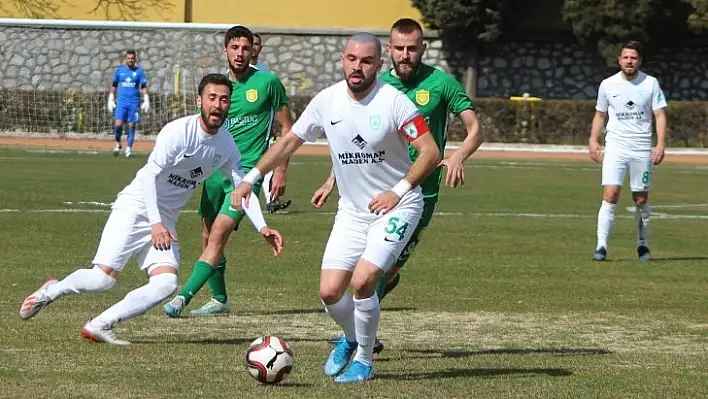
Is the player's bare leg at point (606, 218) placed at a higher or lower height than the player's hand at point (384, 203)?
lower

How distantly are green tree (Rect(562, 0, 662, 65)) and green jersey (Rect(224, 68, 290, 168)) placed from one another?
28.7 meters

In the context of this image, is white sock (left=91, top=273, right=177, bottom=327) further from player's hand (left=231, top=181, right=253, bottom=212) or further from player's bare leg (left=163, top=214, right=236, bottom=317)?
player's bare leg (left=163, top=214, right=236, bottom=317)

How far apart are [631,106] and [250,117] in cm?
510

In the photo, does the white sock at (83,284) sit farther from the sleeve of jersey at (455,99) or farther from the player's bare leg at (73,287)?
the sleeve of jersey at (455,99)

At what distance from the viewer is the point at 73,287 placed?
8734 millimetres

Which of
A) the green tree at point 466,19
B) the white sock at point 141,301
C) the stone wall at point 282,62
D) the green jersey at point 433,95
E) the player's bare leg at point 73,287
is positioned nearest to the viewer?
the white sock at point 141,301

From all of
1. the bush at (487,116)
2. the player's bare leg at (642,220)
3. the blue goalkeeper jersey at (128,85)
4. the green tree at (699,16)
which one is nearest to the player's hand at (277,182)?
the player's bare leg at (642,220)

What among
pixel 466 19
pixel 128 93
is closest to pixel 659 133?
pixel 128 93

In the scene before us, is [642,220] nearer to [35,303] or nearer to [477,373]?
[477,373]

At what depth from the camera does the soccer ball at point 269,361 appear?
24.5ft

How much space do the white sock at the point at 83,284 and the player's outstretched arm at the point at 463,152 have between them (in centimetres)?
221

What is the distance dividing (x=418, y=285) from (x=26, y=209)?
7266 mm

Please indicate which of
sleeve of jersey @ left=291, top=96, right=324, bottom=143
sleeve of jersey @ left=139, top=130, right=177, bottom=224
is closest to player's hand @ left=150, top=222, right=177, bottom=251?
sleeve of jersey @ left=139, top=130, right=177, bottom=224

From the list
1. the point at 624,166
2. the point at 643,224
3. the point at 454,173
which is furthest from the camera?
the point at 643,224
